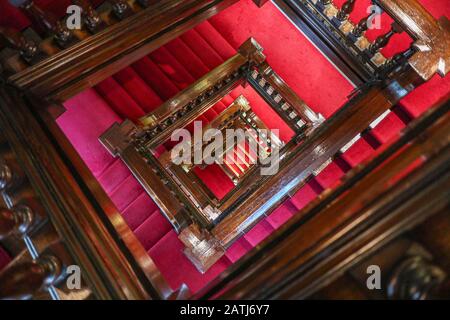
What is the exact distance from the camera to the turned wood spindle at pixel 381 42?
2131 millimetres

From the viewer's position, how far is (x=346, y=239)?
85 cm

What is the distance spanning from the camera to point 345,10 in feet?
7.47

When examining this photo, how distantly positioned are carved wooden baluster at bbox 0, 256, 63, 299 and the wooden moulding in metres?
1.45

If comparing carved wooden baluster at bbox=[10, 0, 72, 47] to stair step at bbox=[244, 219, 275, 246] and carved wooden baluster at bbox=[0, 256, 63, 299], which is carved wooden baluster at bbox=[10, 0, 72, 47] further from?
stair step at bbox=[244, 219, 275, 246]

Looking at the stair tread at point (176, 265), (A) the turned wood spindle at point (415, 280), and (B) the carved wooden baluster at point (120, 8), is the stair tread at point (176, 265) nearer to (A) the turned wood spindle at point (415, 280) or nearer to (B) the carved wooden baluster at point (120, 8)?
(B) the carved wooden baluster at point (120, 8)

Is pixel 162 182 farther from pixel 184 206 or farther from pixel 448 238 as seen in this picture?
pixel 448 238

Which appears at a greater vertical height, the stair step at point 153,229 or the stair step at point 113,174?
the stair step at point 113,174

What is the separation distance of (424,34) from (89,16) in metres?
1.77

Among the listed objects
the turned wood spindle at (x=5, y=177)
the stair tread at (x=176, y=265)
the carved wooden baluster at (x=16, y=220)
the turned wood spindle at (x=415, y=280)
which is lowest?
the turned wood spindle at (x=415, y=280)

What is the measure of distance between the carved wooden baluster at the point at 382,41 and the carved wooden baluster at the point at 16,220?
2050mm

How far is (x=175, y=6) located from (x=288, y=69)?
1.38m

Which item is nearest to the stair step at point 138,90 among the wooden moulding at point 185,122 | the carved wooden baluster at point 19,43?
the wooden moulding at point 185,122

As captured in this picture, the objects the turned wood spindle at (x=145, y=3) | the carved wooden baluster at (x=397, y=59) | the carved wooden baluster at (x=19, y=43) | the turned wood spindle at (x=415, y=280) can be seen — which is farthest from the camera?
the carved wooden baluster at (x=397, y=59)
